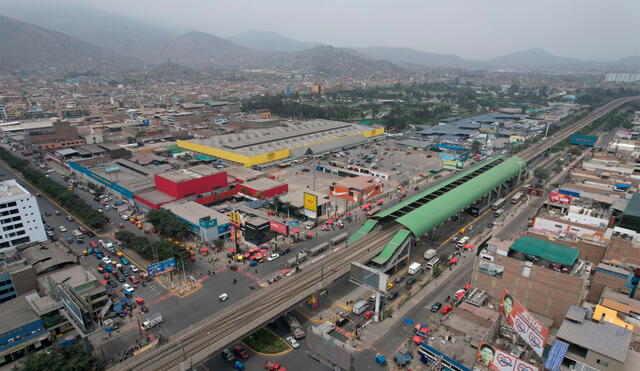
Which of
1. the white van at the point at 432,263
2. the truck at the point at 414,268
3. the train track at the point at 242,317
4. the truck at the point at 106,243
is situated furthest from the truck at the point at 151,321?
the white van at the point at 432,263

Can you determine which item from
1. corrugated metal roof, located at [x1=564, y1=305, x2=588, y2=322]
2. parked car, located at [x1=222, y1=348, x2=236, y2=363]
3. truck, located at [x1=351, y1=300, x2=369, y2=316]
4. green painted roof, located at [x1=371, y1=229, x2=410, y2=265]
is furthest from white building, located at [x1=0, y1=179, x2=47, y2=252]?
corrugated metal roof, located at [x1=564, y1=305, x2=588, y2=322]

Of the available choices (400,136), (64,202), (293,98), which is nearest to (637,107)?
(400,136)

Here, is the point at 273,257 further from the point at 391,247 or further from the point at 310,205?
the point at 391,247

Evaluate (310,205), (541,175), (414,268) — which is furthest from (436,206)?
(541,175)

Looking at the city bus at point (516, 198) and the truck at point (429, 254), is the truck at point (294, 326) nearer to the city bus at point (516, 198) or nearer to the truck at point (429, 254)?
the truck at point (429, 254)

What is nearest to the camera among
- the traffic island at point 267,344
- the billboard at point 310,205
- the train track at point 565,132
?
the traffic island at point 267,344

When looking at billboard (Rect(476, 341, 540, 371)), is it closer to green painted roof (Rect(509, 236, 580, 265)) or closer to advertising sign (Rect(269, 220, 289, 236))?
green painted roof (Rect(509, 236, 580, 265))
